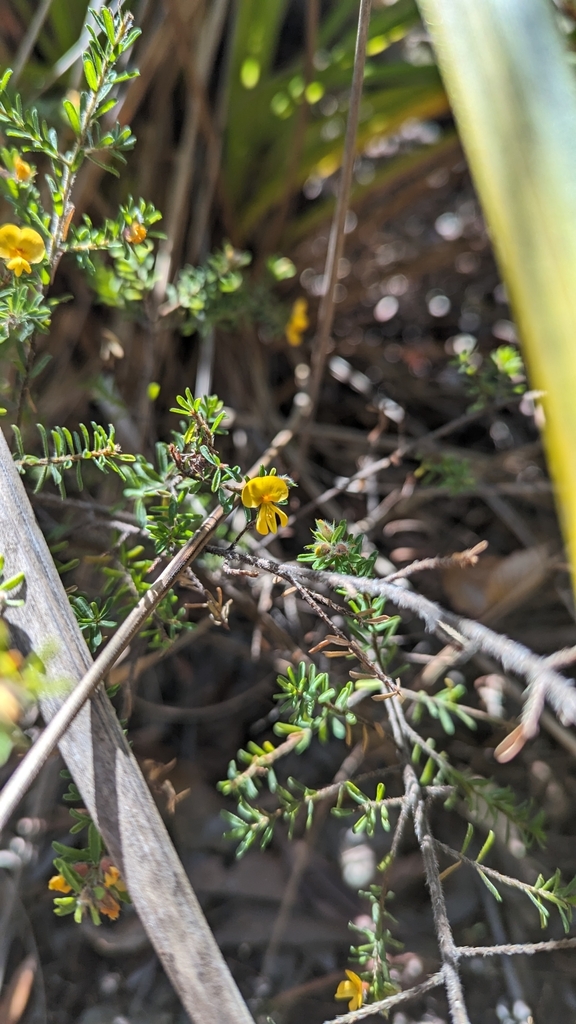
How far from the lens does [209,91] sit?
47.0 inches

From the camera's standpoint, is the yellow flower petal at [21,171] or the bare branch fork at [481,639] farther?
the yellow flower petal at [21,171]

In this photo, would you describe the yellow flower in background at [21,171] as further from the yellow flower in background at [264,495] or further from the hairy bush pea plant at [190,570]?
the yellow flower in background at [264,495]

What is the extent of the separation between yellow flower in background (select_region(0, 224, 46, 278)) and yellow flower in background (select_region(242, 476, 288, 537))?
26 centimetres

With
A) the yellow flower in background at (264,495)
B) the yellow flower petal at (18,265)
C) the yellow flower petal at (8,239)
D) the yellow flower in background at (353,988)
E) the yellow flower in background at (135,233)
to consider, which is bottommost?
the yellow flower in background at (353,988)

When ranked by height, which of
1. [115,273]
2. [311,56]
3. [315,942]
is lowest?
[315,942]

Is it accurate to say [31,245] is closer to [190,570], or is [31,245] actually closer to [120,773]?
[190,570]

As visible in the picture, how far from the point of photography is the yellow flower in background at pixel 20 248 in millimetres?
532

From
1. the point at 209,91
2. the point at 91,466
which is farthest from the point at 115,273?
the point at 209,91

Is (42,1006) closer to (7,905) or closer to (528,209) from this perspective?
(7,905)

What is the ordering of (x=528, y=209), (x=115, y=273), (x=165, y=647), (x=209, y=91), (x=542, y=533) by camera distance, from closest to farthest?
(x=528, y=209)
(x=165, y=647)
(x=115, y=273)
(x=542, y=533)
(x=209, y=91)

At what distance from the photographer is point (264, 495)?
489mm

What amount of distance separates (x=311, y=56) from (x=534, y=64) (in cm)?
63

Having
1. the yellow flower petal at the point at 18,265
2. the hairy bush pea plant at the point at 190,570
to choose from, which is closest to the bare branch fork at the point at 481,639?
the hairy bush pea plant at the point at 190,570

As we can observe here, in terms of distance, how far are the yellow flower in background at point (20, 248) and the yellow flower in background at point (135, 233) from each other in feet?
0.25
